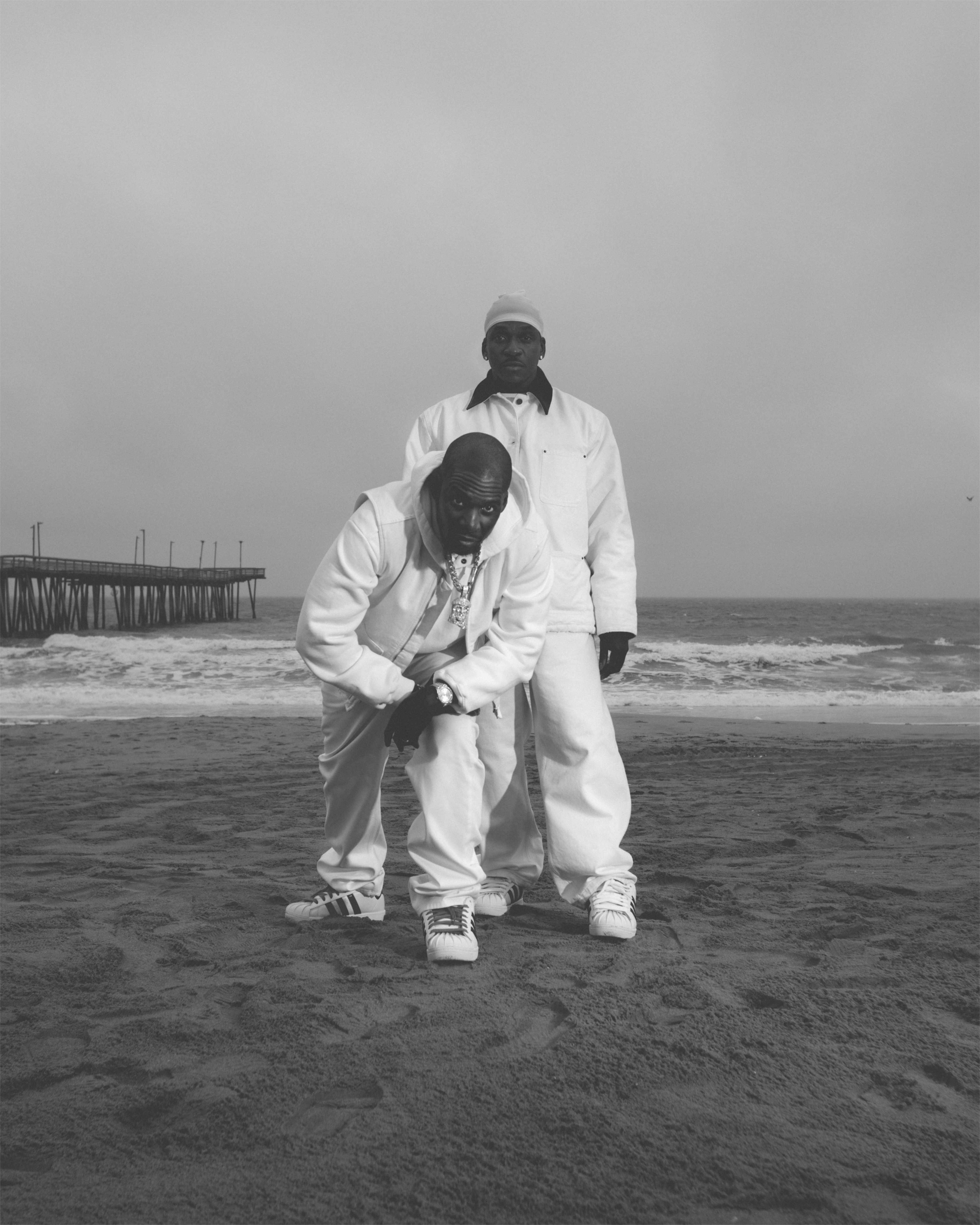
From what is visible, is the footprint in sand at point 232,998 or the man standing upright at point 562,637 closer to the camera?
the footprint in sand at point 232,998

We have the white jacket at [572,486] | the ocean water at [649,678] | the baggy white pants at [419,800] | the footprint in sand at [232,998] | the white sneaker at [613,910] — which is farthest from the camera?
the ocean water at [649,678]

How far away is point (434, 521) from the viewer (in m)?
2.81

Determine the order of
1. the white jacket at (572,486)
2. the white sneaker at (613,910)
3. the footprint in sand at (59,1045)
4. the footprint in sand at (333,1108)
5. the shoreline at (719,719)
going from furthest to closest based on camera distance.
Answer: the shoreline at (719,719) → the white jacket at (572,486) → the white sneaker at (613,910) → the footprint in sand at (59,1045) → the footprint in sand at (333,1108)

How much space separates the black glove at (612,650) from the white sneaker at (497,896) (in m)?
0.79

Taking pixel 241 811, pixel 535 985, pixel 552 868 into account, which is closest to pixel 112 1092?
pixel 535 985

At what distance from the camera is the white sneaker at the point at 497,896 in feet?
10.7

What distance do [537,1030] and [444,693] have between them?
94 centimetres

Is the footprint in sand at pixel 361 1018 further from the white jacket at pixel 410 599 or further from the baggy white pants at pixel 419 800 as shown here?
the white jacket at pixel 410 599

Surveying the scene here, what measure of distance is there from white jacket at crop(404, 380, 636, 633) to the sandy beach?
43.1 inches

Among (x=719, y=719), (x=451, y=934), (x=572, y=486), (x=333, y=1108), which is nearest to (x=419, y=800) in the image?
(x=451, y=934)

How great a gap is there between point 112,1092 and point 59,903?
66.2 inches

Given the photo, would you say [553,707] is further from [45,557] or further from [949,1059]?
[45,557]

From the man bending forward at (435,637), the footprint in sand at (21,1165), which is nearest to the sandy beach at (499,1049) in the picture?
the footprint in sand at (21,1165)

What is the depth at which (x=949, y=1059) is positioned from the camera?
7.09 ft
